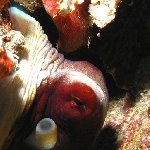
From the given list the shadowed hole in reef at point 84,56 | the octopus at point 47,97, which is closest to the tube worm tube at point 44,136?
the octopus at point 47,97

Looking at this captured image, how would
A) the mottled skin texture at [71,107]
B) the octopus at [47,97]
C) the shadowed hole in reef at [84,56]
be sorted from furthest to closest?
the shadowed hole in reef at [84,56] < the mottled skin texture at [71,107] < the octopus at [47,97]

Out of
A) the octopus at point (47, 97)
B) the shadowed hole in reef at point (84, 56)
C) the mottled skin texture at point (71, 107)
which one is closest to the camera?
the octopus at point (47, 97)

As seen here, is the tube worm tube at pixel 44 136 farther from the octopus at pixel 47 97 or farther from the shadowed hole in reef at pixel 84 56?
the shadowed hole in reef at pixel 84 56

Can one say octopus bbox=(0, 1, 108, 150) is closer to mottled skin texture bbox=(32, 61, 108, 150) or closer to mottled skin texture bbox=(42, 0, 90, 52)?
mottled skin texture bbox=(32, 61, 108, 150)

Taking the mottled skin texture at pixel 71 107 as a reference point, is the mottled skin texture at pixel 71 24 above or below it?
above

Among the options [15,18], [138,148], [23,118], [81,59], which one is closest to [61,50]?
[81,59]

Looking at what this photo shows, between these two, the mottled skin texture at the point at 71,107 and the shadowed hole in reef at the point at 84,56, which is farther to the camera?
the shadowed hole in reef at the point at 84,56

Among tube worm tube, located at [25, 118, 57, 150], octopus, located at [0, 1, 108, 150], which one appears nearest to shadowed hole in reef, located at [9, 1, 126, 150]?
octopus, located at [0, 1, 108, 150]

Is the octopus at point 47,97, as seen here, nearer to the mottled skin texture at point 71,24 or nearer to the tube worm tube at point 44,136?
the tube worm tube at point 44,136

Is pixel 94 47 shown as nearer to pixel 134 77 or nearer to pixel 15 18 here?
pixel 134 77
